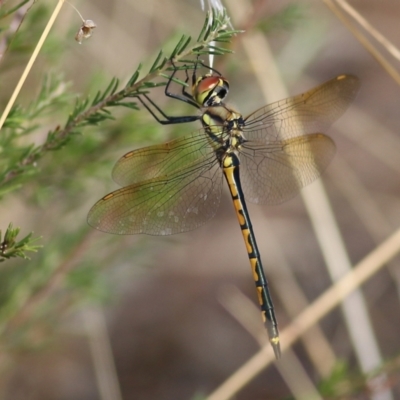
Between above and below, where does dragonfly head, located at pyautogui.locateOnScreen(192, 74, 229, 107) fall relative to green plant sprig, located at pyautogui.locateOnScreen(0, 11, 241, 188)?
above

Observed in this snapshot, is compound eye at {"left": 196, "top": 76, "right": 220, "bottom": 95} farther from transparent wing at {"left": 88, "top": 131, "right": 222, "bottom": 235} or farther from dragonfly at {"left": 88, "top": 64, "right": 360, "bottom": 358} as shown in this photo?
transparent wing at {"left": 88, "top": 131, "right": 222, "bottom": 235}

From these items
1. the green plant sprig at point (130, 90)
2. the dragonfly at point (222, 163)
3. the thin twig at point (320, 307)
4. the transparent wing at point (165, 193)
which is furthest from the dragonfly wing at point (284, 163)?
the green plant sprig at point (130, 90)

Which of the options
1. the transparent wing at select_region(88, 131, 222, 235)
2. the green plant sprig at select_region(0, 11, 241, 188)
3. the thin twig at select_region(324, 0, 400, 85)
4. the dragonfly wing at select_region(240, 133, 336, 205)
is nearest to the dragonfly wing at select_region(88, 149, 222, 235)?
the transparent wing at select_region(88, 131, 222, 235)

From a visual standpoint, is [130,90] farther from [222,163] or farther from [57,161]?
[222,163]

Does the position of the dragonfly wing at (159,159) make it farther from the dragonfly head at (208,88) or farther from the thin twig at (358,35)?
the thin twig at (358,35)

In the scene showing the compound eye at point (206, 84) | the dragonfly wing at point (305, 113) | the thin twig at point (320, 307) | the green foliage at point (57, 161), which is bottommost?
the thin twig at point (320, 307)

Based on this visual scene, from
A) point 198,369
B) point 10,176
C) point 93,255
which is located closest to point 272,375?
point 198,369

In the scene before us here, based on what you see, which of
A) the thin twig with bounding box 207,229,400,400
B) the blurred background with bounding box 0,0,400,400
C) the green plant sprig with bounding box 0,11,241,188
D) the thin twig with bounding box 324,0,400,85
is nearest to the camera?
the green plant sprig with bounding box 0,11,241,188
